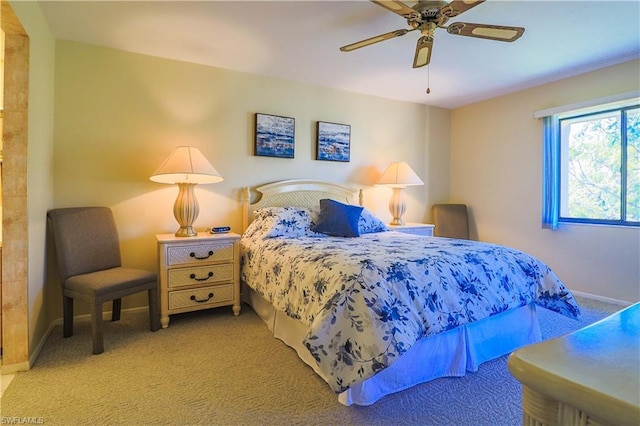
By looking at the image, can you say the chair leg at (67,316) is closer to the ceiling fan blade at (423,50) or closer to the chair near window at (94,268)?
the chair near window at (94,268)

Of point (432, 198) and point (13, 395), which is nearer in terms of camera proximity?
point (13, 395)

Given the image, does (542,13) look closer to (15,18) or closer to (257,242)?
(257,242)

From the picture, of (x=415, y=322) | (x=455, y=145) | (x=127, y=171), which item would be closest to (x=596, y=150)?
(x=455, y=145)

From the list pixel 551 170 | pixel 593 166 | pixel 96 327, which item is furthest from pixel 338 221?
pixel 593 166

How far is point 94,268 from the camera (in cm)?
267

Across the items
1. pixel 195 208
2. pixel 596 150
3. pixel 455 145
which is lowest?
pixel 195 208

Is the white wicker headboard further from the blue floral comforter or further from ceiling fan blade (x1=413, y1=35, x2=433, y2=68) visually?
ceiling fan blade (x1=413, y1=35, x2=433, y2=68)

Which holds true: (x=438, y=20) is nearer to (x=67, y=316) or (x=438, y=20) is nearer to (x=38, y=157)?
(x=38, y=157)

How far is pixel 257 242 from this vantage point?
2.96 metres

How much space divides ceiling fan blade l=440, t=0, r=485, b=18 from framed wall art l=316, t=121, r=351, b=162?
2.09 m

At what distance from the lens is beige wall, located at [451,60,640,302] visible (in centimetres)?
330

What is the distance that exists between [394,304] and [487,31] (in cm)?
183

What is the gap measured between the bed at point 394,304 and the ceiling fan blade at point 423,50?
4.59ft

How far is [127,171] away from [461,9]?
2983 mm
